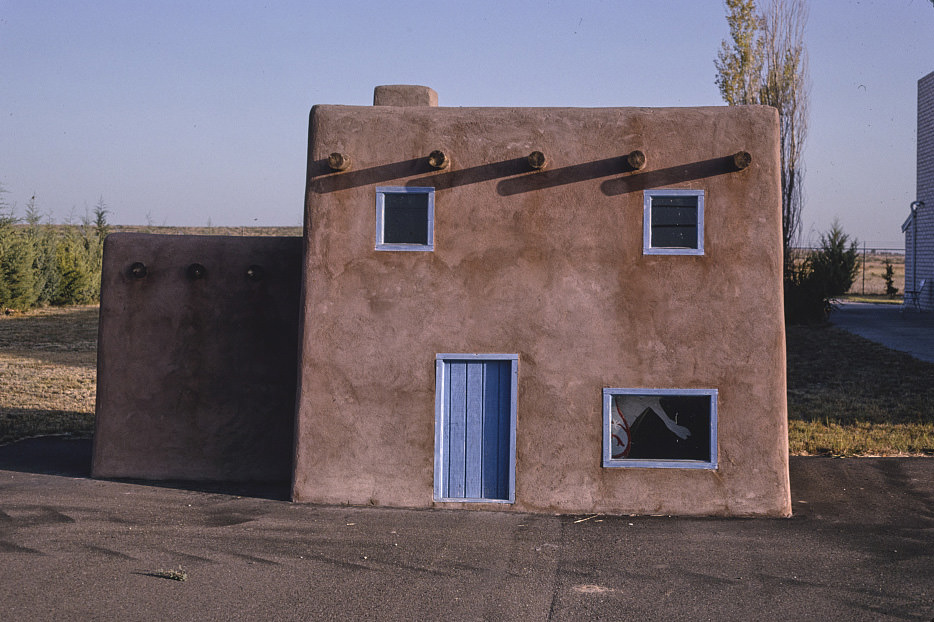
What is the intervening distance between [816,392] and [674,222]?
10667 millimetres

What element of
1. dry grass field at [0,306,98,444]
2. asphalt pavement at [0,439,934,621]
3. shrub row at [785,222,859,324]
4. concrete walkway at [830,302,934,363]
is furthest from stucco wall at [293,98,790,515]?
shrub row at [785,222,859,324]

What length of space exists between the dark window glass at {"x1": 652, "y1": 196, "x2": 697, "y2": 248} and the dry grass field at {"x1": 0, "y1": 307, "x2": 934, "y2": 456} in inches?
218

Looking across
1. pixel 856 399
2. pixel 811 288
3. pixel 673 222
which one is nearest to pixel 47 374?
pixel 673 222

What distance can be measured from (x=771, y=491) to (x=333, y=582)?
Answer: 5.18 m

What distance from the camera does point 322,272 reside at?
33.5 ft

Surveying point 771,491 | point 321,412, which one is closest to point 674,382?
point 771,491

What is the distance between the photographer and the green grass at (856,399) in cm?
1414

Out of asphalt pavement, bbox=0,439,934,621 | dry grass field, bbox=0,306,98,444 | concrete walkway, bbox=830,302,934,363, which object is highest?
concrete walkway, bbox=830,302,934,363

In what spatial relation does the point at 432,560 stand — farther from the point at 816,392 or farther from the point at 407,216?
the point at 816,392

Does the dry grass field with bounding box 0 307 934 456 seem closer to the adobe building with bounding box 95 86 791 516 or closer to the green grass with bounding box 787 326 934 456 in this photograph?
the green grass with bounding box 787 326 934 456

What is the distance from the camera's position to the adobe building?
9945mm

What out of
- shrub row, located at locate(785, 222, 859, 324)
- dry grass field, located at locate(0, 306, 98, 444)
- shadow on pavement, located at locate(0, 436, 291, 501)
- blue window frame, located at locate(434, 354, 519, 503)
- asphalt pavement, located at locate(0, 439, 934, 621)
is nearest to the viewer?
asphalt pavement, located at locate(0, 439, 934, 621)

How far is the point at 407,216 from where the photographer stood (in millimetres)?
10242

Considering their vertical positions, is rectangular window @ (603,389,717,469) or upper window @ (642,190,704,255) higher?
upper window @ (642,190,704,255)
